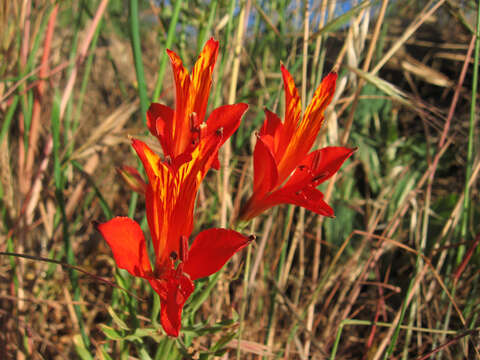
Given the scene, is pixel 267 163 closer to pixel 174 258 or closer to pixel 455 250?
pixel 174 258

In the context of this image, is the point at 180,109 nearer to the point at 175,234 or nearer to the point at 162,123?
the point at 162,123

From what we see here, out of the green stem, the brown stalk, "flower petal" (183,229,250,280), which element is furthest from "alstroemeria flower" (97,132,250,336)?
the brown stalk

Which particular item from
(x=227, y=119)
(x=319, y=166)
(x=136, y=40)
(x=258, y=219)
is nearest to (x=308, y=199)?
(x=319, y=166)

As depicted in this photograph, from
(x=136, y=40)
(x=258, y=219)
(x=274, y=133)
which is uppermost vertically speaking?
(x=136, y=40)

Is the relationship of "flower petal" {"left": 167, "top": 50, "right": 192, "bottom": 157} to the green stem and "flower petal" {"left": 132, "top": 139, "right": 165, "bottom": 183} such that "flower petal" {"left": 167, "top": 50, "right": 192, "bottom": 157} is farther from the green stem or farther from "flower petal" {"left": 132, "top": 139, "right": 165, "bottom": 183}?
the green stem

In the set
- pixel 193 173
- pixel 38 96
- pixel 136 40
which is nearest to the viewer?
pixel 193 173

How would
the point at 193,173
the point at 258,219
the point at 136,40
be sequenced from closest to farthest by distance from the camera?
the point at 193,173
the point at 136,40
the point at 258,219
